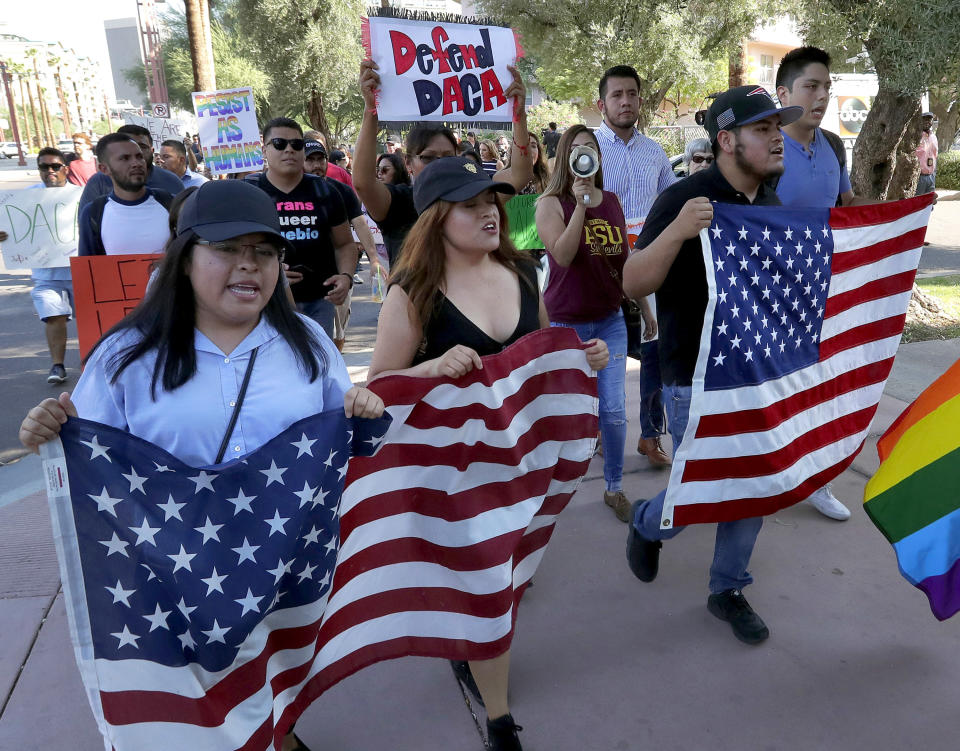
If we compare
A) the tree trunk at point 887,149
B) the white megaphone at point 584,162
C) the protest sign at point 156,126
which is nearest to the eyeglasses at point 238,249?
the white megaphone at point 584,162

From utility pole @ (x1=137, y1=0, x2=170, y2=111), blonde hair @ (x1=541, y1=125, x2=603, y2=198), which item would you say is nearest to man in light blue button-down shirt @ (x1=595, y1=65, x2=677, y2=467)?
blonde hair @ (x1=541, y1=125, x2=603, y2=198)

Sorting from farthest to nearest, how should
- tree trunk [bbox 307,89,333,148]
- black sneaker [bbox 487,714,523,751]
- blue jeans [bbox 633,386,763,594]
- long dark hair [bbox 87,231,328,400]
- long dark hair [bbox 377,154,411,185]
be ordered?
tree trunk [bbox 307,89,333,148]
long dark hair [bbox 377,154,411,185]
blue jeans [bbox 633,386,763,594]
black sneaker [bbox 487,714,523,751]
long dark hair [bbox 87,231,328,400]

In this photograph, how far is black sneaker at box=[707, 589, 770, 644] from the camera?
3166mm

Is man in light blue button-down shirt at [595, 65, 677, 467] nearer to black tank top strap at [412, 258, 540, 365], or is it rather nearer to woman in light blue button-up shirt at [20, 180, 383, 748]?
black tank top strap at [412, 258, 540, 365]

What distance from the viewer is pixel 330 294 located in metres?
4.91

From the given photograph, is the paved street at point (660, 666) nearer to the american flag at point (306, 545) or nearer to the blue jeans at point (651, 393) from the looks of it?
the american flag at point (306, 545)

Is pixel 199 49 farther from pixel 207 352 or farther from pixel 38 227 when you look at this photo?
pixel 207 352

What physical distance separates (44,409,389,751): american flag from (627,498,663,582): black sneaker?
179 cm

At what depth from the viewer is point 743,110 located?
301cm

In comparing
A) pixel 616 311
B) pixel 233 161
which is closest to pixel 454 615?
pixel 616 311

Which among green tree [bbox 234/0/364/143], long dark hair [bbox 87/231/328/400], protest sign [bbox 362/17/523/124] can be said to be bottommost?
long dark hair [bbox 87/231/328/400]

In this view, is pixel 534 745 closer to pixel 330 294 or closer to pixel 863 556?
pixel 863 556

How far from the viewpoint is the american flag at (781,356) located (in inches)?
121

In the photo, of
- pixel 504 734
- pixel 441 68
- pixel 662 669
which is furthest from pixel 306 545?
pixel 441 68
